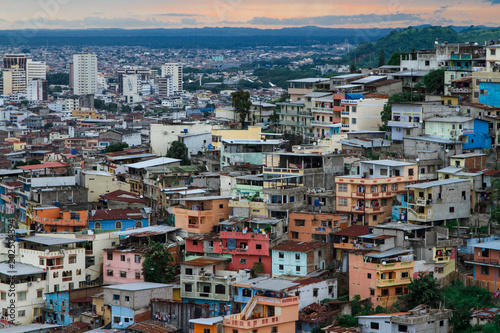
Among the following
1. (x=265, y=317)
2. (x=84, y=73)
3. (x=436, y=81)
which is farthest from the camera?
(x=84, y=73)

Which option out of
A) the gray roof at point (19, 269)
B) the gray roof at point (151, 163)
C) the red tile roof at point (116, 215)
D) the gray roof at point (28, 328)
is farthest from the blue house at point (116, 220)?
the gray roof at point (28, 328)

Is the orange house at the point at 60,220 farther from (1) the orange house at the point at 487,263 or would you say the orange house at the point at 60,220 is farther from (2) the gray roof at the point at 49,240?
(1) the orange house at the point at 487,263

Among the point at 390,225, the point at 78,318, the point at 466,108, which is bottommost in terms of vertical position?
the point at 78,318

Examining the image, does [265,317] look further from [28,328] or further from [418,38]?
[418,38]

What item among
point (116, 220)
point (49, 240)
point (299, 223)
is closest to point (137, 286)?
point (49, 240)

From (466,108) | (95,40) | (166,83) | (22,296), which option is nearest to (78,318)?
(22,296)

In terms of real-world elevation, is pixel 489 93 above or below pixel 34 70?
below

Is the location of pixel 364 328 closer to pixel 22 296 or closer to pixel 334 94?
pixel 22 296
